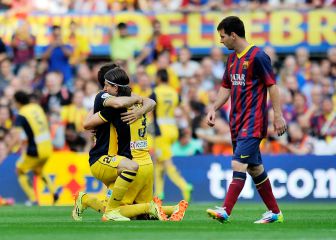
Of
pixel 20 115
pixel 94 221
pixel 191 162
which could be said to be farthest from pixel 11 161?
pixel 94 221

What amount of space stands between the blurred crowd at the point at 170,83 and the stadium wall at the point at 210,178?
1.09 metres

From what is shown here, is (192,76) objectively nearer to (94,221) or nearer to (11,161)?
(11,161)

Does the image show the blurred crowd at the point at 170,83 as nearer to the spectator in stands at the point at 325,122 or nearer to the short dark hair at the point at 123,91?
the spectator in stands at the point at 325,122

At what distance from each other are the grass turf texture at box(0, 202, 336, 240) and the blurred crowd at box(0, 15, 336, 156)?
6.86m

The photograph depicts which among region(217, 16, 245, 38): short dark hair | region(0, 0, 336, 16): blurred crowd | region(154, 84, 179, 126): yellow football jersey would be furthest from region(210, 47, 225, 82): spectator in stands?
region(217, 16, 245, 38): short dark hair

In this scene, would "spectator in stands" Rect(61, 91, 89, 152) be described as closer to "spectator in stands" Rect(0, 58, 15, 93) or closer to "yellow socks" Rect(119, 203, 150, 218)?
"spectator in stands" Rect(0, 58, 15, 93)

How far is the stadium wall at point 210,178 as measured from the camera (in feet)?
66.0

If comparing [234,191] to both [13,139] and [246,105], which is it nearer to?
[246,105]

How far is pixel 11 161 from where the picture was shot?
21.0m

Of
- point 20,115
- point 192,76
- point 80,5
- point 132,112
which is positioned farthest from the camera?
point 80,5

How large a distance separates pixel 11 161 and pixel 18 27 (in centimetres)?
478

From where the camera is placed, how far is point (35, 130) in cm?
2020

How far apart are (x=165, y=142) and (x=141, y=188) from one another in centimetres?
731

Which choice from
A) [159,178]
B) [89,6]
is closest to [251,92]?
[159,178]
